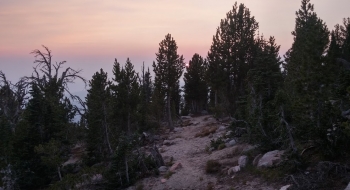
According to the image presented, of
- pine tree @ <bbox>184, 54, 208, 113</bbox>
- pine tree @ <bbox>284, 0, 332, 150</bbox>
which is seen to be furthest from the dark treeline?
pine tree @ <bbox>184, 54, 208, 113</bbox>

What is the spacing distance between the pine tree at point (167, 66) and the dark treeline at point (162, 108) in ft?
0.41

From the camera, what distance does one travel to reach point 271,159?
15.7 meters

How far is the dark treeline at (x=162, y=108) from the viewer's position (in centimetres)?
1413

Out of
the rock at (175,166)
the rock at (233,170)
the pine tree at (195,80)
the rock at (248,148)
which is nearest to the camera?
the rock at (233,170)

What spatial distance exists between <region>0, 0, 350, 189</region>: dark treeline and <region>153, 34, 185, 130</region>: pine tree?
126mm

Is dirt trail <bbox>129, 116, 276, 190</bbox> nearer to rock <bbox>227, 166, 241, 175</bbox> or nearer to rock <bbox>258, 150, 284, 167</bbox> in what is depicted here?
rock <bbox>227, 166, 241, 175</bbox>

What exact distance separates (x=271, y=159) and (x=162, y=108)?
25435mm

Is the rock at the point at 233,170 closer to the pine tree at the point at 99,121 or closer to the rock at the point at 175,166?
the rock at the point at 175,166

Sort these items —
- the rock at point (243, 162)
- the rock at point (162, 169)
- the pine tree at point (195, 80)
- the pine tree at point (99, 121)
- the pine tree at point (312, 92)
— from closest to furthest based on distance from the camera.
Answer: the pine tree at point (312, 92) < the rock at point (243, 162) < the rock at point (162, 169) < the pine tree at point (99, 121) < the pine tree at point (195, 80)

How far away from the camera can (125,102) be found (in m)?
29.6

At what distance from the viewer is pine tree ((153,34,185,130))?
126 feet

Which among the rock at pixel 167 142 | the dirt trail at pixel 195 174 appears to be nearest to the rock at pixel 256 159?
the dirt trail at pixel 195 174

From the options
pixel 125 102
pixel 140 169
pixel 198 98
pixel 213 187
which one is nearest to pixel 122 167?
pixel 140 169

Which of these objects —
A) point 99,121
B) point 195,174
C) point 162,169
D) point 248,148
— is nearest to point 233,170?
point 195,174
